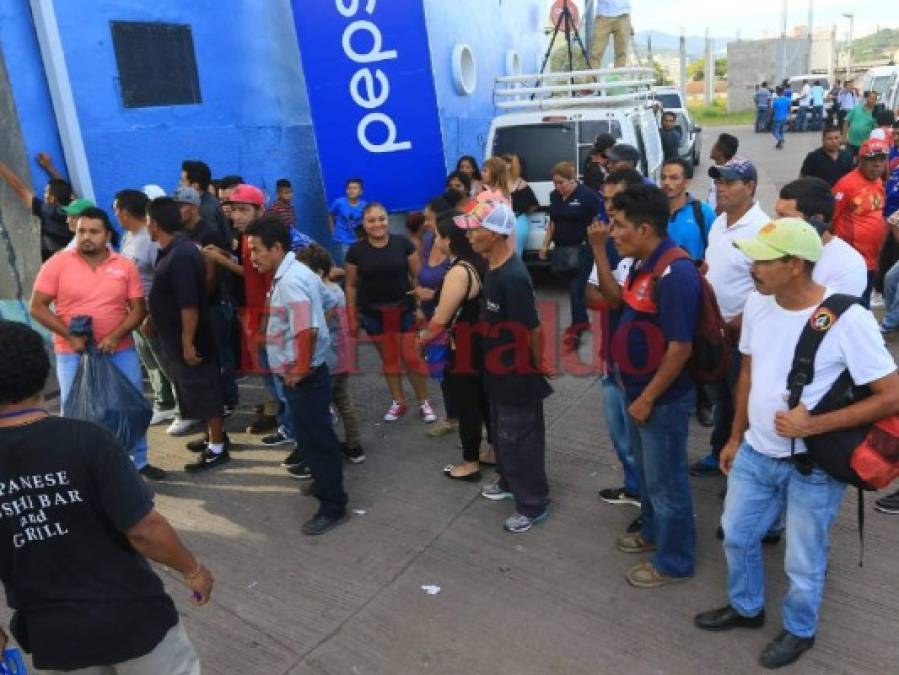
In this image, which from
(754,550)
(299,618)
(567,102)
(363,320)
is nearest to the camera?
(754,550)

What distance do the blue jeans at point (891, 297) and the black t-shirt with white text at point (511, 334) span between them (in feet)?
13.8

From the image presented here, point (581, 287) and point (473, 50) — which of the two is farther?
point (473, 50)

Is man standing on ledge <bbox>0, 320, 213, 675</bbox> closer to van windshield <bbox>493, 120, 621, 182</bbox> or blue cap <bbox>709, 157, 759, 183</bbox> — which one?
blue cap <bbox>709, 157, 759, 183</bbox>

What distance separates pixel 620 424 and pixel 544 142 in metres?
5.44

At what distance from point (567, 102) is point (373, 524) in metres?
6.41

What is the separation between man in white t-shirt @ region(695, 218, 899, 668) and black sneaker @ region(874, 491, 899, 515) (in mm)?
1311

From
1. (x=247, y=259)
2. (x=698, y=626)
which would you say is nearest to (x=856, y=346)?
(x=698, y=626)

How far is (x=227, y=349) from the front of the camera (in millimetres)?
5836

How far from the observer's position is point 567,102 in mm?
8898

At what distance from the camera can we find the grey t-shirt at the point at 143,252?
16.2 feet

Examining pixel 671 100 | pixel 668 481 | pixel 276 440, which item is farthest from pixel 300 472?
pixel 671 100

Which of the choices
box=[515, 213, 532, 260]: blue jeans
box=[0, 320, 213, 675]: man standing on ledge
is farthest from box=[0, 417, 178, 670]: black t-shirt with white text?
box=[515, 213, 532, 260]: blue jeans

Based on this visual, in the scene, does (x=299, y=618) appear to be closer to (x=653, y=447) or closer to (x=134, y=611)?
(x=134, y=611)

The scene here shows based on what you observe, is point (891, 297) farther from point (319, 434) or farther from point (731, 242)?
point (319, 434)
